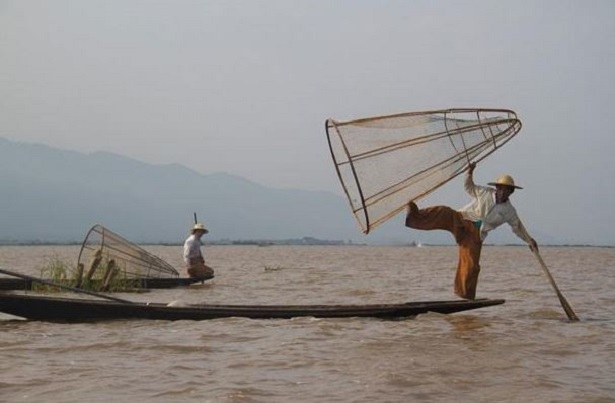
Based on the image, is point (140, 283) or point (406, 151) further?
point (140, 283)

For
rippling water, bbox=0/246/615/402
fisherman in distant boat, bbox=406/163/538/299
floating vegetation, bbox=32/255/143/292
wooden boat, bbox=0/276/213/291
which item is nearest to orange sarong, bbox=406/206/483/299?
fisherman in distant boat, bbox=406/163/538/299

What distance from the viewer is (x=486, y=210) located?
9.72m

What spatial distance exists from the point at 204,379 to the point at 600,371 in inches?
147

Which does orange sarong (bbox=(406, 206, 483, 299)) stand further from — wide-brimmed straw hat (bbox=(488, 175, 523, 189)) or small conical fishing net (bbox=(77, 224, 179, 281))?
small conical fishing net (bbox=(77, 224, 179, 281))

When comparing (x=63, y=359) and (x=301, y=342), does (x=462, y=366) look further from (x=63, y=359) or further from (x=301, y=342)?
(x=63, y=359)

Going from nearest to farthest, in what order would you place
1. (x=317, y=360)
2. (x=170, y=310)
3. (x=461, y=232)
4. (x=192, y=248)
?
(x=317, y=360)
(x=461, y=232)
(x=170, y=310)
(x=192, y=248)

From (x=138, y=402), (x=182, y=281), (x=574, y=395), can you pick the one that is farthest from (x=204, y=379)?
(x=182, y=281)

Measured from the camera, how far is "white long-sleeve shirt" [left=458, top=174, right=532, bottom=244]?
31.9ft

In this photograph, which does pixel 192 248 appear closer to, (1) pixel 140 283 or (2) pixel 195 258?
(2) pixel 195 258

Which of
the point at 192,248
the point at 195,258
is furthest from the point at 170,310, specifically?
the point at 195,258

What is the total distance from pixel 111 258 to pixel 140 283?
3.76 ft

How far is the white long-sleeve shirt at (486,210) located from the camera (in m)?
9.71

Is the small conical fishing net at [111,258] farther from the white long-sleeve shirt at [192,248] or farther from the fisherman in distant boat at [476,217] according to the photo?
the fisherman in distant boat at [476,217]

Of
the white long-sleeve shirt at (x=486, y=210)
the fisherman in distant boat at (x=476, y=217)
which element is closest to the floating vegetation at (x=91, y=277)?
the fisherman in distant boat at (x=476, y=217)
